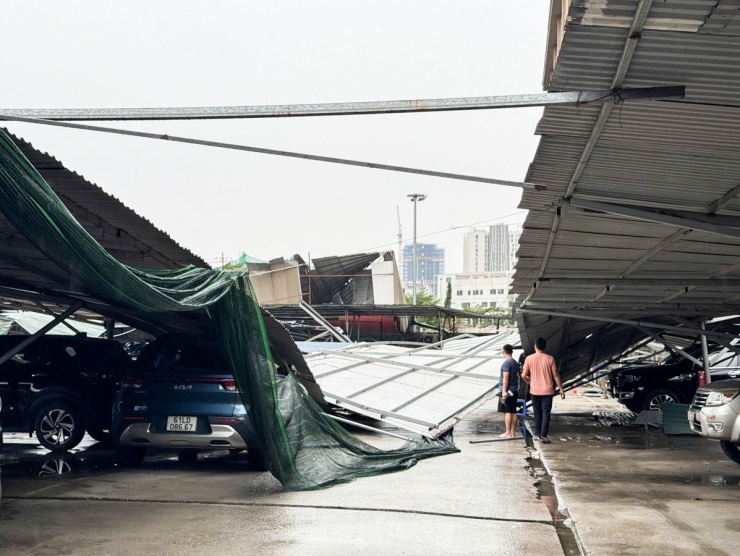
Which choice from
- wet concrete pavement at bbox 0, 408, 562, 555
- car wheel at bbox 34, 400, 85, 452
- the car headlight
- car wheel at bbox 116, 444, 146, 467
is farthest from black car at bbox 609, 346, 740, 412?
car wheel at bbox 34, 400, 85, 452

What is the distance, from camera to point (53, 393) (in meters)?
12.3

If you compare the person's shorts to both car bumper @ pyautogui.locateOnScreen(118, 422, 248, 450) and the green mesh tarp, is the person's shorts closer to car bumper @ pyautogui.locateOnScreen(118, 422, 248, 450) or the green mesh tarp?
the green mesh tarp

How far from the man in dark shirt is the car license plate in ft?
20.3

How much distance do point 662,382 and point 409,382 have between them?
5.61m

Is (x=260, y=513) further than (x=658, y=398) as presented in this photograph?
No

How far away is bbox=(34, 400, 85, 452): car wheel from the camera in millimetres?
12273

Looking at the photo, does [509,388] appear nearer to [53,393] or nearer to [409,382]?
[409,382]

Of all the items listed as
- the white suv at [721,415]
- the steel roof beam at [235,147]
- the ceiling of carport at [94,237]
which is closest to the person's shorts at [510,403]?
the white suv at [721,415]

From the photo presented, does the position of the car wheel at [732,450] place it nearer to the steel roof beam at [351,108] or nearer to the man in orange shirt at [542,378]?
the man in orange shirt at [542,378]

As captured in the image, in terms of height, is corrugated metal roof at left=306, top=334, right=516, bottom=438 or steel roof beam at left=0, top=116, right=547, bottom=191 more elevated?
steel roof beam at left=0, top=116, right=547, bottom=191

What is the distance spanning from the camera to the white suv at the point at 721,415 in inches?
409

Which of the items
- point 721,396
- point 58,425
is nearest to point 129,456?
point 58,425

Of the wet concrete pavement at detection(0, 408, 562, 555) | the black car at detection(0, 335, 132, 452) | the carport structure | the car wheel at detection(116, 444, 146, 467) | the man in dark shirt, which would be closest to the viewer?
the carport structure

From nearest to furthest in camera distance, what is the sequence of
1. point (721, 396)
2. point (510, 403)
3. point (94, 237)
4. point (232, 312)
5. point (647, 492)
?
point (647, 492) → point (232, 312) → point (94, 237) → point (721, 396) → point (510, 403)
